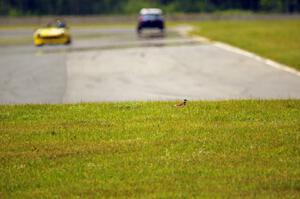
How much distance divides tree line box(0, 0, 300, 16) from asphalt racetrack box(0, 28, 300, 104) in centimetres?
7077

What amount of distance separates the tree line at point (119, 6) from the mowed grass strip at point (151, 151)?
8886 cm

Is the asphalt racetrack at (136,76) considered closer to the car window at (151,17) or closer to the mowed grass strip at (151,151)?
the mowed grass strip at (151,151)

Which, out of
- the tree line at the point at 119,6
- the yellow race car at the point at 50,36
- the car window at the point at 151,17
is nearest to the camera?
the yellow race car at the point at 50,36

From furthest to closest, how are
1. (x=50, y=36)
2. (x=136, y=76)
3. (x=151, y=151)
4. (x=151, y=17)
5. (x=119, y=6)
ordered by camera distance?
(x=119, y=6) → (x=151, y=17) → (x=50, y=36) → (x=136, y=76) → (x=151, y=151)

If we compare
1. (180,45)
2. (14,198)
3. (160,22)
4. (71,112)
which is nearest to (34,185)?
(14,198)

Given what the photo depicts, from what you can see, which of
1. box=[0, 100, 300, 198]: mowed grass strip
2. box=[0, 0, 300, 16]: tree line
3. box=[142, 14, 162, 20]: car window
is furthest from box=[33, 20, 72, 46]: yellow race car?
box=[0, 0, 300, 16]: tree line

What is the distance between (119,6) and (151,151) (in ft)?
336

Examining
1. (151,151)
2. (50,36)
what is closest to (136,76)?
(151,151)

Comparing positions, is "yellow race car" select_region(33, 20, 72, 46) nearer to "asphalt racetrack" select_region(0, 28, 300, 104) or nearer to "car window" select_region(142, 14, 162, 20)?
"asphalt racetrack" select_region(0, 28, 300, 104)

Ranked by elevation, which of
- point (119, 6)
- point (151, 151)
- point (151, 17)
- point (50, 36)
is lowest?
point (119, 6)

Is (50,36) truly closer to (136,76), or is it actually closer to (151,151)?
(136,76)

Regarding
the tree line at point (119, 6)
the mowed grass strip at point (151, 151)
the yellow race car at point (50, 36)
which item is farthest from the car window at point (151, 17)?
the tree line at point (119, 6)

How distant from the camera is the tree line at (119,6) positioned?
105 meters

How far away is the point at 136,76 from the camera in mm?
22500
